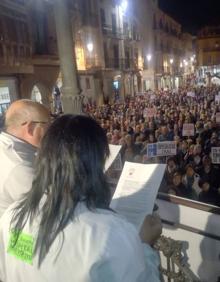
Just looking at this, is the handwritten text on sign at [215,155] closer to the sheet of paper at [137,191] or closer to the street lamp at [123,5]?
the sheet of paper at [137,191]

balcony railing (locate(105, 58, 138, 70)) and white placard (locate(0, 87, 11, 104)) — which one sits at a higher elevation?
balcony railing (locate(105, 58, 138, 70))

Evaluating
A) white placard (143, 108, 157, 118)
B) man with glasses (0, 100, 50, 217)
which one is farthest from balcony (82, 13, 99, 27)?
man with glasses (0, 100, 50, 217)

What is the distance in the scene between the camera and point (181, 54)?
64.6 meters

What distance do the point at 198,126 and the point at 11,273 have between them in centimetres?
1006

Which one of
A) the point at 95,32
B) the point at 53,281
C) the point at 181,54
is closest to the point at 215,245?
the point at 53,281

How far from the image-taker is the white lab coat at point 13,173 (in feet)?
6.05

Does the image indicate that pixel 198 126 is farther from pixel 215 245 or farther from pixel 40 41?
pixel 40 41

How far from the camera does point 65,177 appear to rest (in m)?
1.45

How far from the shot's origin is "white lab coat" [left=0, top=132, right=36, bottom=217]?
184 centimetres

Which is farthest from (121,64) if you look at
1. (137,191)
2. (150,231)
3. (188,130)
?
(150,231)

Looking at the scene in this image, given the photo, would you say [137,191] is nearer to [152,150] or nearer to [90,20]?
[152,150]

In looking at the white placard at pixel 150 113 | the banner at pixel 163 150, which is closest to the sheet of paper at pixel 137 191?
the banner at pixel 163 150

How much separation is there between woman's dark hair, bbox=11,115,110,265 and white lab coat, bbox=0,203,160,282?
0.14 ft

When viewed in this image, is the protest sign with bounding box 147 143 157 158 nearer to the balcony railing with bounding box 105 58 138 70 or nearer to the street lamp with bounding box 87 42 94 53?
the street lamp with bounding box 87 42 94 53
